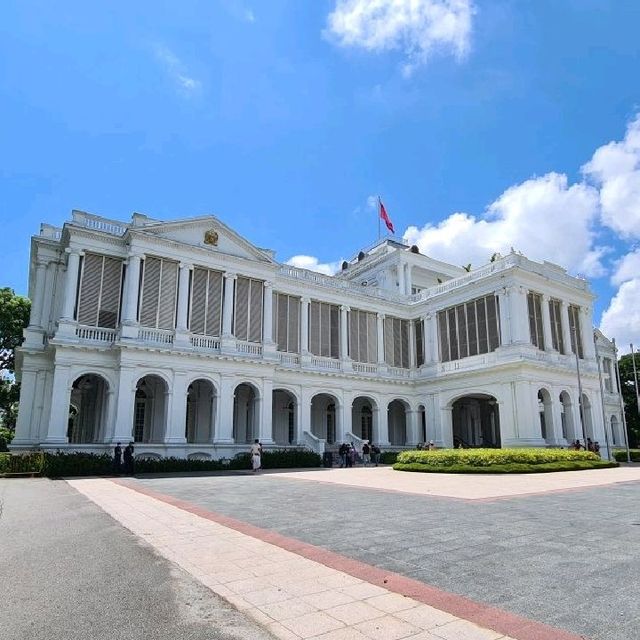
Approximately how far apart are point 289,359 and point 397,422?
11858 mm

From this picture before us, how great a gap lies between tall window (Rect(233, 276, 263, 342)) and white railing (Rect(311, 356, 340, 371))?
4.81m

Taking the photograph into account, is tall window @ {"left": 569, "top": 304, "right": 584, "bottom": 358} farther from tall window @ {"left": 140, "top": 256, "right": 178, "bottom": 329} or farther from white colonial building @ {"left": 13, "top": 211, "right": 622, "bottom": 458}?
tall window @ {"left": 140, "top": 256, "right": 178, "bottom": 329}

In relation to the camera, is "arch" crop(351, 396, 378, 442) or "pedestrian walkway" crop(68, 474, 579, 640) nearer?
"pedestrian walkway" crop(68, 474, 579, 640)

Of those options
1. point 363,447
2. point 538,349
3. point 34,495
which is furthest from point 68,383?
point 538,349

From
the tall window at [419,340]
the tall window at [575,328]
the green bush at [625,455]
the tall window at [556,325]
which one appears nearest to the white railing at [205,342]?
the tall window at [419,340]

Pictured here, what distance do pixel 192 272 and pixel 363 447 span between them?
14.5 metres

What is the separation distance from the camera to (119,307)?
27906mm

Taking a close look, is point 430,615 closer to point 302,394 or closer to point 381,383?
point 302,394

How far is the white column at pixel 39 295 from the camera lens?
93.7 ft

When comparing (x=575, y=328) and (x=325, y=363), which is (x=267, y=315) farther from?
(x=575, y=328)

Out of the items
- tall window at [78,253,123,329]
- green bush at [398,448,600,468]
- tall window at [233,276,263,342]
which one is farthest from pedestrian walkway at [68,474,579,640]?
tall window at [233,276,263,342]

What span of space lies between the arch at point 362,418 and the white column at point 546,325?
12554 mm

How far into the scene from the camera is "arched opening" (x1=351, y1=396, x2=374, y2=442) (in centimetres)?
3791

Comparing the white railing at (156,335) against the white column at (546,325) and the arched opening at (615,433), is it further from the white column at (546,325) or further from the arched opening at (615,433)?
the arched opening at (615,433)
